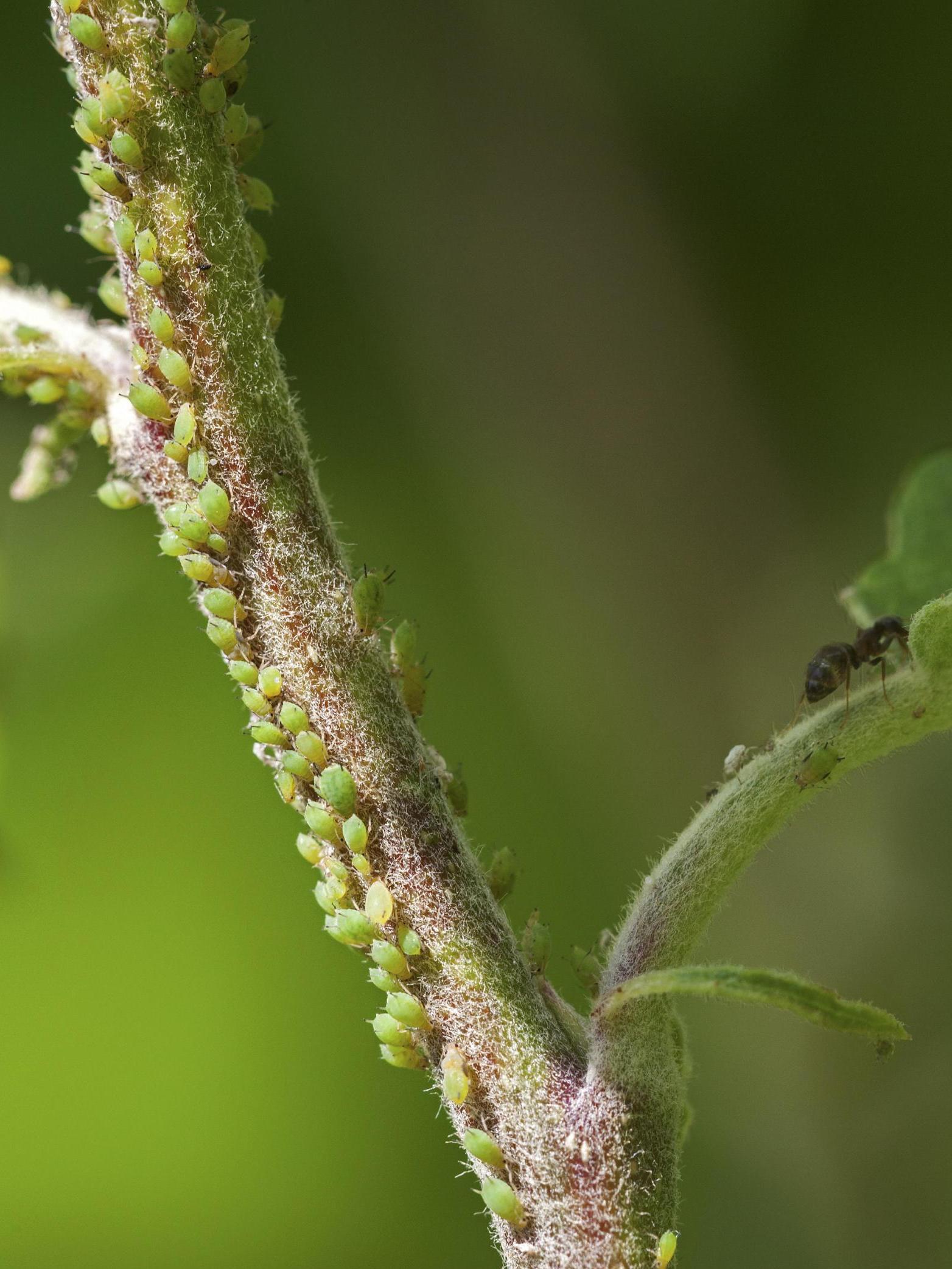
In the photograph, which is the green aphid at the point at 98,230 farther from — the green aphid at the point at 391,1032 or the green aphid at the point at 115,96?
the green aphid at the point at 391,1032

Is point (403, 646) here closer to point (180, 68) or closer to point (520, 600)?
point (180, 68)

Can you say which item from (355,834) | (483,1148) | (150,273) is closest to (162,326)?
(150,273)

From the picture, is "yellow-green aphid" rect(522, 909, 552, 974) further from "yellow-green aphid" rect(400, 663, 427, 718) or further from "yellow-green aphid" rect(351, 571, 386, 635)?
"yellow-green aphid" rect(351, 571, 386, 635)

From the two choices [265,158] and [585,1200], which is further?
[265,158]

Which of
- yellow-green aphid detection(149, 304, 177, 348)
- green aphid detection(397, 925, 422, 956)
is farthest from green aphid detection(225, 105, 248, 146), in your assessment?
green aphid detection(397, 925, 422, 956)

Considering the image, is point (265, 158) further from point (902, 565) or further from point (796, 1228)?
point (796, 1228)

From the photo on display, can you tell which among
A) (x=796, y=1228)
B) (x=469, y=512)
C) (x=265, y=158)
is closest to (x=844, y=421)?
(x=469, y=512)
